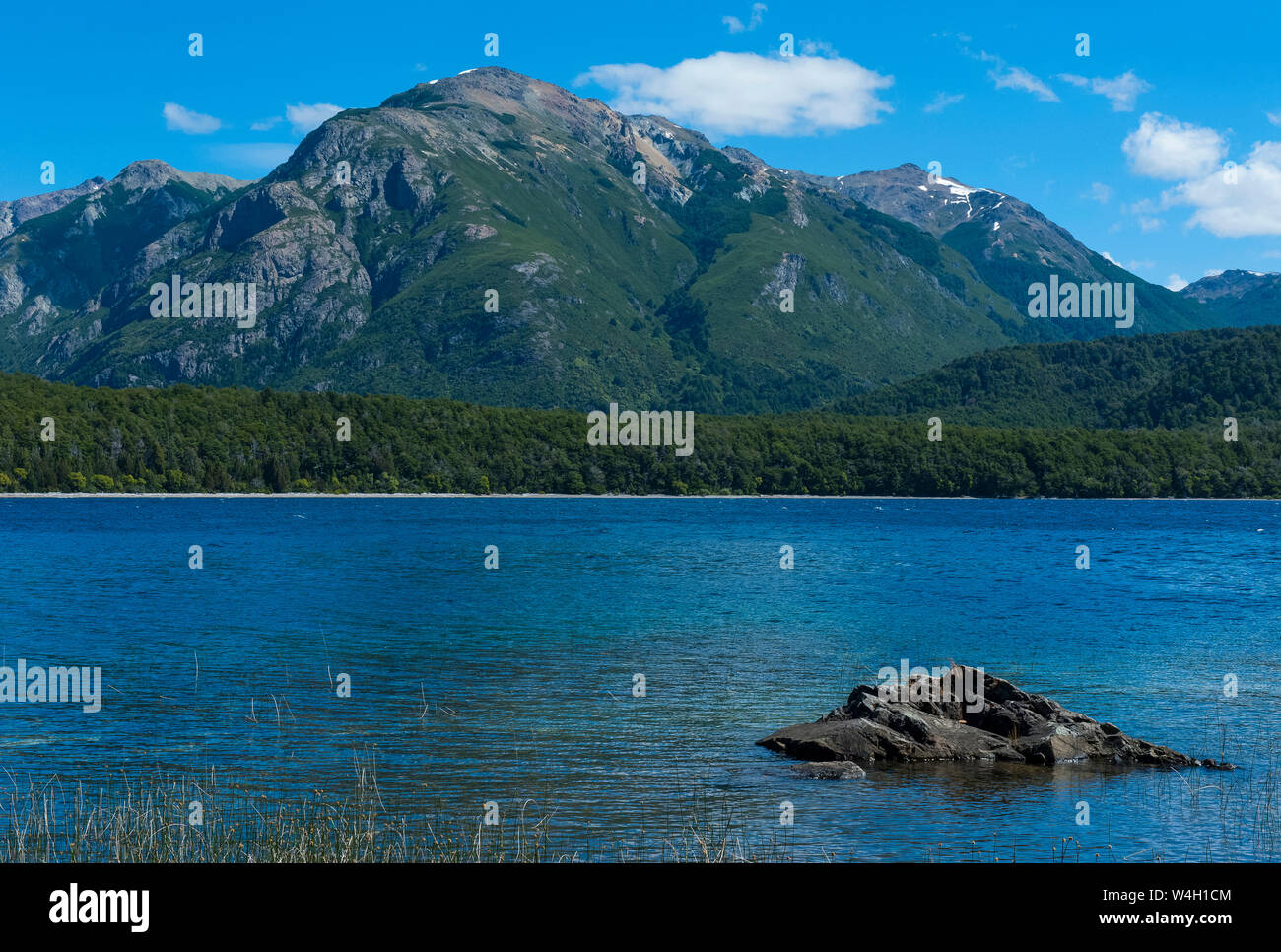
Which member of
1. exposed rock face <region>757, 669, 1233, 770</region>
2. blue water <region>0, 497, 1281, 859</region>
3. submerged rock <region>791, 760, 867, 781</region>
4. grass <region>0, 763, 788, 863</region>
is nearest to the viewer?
grass <region>0, 763, 788, 863</region>

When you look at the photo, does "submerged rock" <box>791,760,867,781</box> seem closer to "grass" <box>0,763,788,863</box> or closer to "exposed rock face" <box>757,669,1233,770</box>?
"exposed rock face" <box>757,669,1233,770</box>

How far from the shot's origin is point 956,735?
3325 cm

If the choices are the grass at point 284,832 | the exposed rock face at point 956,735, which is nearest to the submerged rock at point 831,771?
the exposed rock face at point 956,735

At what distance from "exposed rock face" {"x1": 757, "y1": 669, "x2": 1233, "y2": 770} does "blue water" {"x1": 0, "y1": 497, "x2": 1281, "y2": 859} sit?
1.12 meters

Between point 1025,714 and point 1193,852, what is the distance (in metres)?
10.8

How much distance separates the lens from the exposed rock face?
105ft

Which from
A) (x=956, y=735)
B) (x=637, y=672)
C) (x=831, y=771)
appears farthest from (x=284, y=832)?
(x=637, y=672)

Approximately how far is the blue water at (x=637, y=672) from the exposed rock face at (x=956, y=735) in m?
1.12

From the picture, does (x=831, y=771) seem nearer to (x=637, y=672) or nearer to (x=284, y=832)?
(x=284, y=832)

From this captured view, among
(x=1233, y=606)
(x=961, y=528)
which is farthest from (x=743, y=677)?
(x=961, y=528)

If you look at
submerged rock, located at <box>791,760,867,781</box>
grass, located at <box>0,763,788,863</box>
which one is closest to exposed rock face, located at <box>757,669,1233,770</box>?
submerged rock, located at <box>791,760,867,781</box>

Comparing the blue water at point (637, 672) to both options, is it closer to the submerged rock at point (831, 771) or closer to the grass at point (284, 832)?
the submerged rock at point (831, 771)
